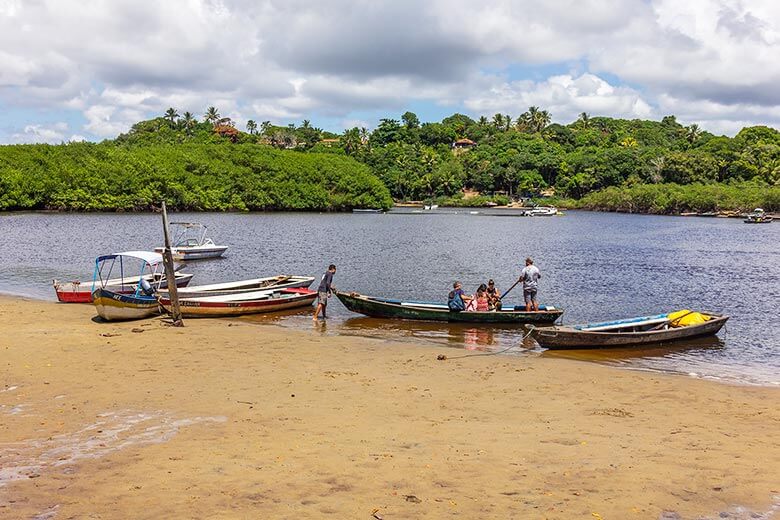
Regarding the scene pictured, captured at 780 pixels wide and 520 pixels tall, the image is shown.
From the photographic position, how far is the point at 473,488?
338 inches

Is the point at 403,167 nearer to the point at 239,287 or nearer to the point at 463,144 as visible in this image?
the point at 463,144

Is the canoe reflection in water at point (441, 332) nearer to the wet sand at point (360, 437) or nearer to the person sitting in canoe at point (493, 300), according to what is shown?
the person sitting in canoe at point (493, 300)

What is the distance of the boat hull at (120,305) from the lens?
21.4 m

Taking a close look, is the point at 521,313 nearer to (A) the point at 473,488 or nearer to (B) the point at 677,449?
(B) the point at 677,449

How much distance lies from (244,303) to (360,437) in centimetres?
1490

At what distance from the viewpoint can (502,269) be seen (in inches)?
1681

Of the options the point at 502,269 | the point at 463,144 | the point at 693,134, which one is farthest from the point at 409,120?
the point at 502,269

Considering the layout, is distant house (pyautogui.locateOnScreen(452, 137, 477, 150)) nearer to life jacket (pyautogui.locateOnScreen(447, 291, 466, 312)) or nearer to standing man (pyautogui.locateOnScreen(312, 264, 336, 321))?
standing man (pyautogui.locateOnScreen(312, 264, 336, 321))

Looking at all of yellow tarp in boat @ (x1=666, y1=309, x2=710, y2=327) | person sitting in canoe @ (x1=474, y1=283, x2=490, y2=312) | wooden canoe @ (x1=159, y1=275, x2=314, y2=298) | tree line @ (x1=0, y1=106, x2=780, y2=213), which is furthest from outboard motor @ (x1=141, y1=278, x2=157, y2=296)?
tree line @ (x1=0, y1=106, x2=780, y2=213)

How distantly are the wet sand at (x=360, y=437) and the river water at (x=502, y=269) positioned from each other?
4622mm

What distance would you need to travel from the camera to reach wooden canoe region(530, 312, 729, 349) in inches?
768

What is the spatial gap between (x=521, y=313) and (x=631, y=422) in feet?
35.4

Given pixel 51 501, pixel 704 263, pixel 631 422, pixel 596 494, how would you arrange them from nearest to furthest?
1. pixel 51 501
2. pixel 596 494
3. pixel 631 422
4. pixel 704 263

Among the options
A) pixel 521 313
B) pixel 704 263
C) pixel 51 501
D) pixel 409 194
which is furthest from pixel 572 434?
pixel 409 194
